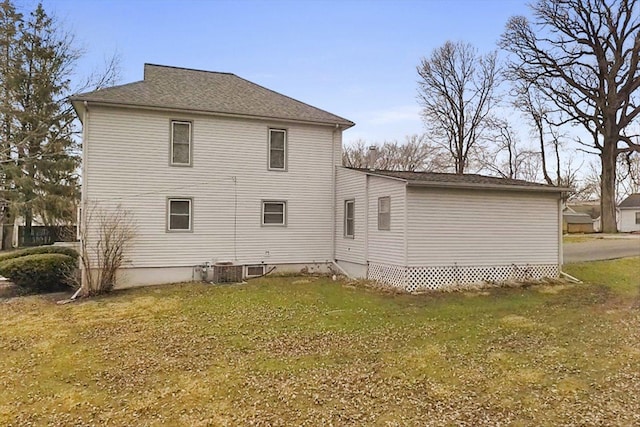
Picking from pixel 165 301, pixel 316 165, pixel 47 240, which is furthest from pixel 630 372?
pixel 47 240

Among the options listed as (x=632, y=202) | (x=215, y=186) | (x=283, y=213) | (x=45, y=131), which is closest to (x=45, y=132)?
(x=45, y=131)

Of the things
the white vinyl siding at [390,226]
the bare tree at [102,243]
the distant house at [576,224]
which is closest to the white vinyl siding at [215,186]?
the bare tree at [102,243]

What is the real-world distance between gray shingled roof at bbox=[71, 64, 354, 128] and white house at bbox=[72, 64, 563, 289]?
0.07 metres

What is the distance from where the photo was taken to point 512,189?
1216 centimetres

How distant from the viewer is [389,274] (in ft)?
39.1

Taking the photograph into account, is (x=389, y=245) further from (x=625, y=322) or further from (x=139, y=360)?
(x=139, y=360)

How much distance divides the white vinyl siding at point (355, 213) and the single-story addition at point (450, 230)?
0.10 feet

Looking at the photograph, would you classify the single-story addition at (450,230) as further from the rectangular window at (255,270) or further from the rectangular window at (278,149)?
the rectangular window at (255,270)

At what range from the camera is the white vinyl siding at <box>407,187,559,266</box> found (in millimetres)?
11469

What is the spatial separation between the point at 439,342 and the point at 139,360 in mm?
4868

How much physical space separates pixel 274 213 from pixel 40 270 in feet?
22.2

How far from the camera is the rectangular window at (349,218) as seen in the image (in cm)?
1380

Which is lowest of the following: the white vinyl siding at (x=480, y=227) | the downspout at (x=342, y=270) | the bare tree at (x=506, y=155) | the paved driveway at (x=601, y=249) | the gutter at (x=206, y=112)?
the downspout at (x=342, y=270)

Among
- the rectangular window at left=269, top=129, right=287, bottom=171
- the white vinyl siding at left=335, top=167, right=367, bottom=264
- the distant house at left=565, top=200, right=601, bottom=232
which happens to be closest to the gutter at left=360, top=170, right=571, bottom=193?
the white vinyl siding at left=335, top=167, right=367, bottom=264
